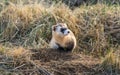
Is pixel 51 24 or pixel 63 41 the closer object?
pixel 63 41

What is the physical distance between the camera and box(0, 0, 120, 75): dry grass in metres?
6.50

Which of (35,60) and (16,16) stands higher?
(16,16)

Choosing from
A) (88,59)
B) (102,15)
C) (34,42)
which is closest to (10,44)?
(34,42)

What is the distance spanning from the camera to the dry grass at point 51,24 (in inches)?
256

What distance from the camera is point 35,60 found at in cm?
594

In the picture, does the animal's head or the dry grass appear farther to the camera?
the dry grass

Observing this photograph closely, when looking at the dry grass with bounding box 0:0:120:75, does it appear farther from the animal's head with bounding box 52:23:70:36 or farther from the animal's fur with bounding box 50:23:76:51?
the animal's head with bounding box 52:23:70:36

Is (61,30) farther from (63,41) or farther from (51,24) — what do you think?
(51,24)

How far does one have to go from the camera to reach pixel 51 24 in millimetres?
7172

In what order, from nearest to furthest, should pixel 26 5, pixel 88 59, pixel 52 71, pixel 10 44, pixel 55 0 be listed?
1. pixel 52 71
2. pixel 88 59
3. pixel 10 44
4. pixel 26 5
5. pixel 55 0

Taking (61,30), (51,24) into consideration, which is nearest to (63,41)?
(61,30)

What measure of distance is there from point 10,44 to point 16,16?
832 mm

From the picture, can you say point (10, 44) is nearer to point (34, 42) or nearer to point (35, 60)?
point (34, 42)

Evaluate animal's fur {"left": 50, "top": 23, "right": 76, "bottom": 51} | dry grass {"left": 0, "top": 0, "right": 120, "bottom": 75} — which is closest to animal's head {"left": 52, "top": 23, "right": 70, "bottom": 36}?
animal's fur {"left": 50, "top": 23, "right": 76, "bottom": 51}
